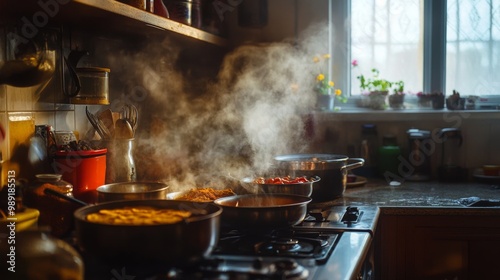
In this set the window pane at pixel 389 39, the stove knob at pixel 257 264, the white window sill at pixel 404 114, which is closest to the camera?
the stove knob at pixel 257 264

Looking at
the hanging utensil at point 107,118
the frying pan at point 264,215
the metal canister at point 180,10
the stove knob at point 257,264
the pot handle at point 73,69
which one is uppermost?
the metal canister at point 180,10

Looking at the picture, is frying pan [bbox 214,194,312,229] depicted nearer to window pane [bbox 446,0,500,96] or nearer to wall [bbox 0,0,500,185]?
wall [bbox 0,0,500,185]

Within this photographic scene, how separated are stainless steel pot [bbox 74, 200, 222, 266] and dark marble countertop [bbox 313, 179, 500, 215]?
1158mm

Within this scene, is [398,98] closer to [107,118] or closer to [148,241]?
[107,118]

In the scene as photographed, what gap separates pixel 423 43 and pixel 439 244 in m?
1.42

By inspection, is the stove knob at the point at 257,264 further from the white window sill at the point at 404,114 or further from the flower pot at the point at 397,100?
the flower pot at the point at 397,100

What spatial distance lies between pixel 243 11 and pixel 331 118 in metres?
0.81

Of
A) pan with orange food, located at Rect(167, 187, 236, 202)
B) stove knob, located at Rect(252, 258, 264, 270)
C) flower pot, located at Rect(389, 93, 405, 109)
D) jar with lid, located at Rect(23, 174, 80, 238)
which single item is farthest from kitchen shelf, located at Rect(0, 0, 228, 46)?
flower pot, located at Rect(389, 93, 405, 109)

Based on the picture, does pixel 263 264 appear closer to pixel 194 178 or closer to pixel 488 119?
pixel 194 178

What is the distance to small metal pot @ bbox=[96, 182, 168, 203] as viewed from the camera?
5.63 feet

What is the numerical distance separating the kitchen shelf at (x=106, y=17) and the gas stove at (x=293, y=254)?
2.58 ft

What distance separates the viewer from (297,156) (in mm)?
2666

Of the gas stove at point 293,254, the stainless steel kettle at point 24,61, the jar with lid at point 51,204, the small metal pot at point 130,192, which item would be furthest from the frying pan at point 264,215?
the stainless steel kettle at point 24,61

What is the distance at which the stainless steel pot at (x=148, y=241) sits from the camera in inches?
48.0
